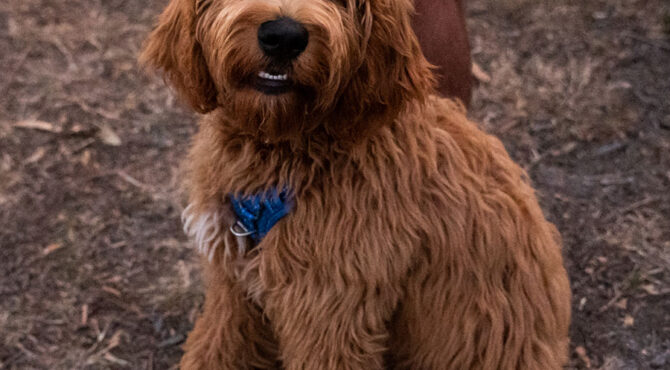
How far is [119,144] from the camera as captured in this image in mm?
4332

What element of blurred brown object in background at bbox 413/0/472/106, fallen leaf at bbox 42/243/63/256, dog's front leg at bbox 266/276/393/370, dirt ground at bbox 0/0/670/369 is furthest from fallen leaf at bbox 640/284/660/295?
fallen leaf at bbox 42/243/63/256

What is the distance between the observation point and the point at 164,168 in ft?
13.9

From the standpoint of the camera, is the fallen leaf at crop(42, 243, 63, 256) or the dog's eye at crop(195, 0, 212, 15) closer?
the dog's eye at crop(195, 0, 212, 15)

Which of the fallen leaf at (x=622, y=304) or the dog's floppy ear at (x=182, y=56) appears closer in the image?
the dog's floppy ear at (x=182, y=56)

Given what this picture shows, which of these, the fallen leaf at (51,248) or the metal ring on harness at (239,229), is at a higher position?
the metal ring on harness at (239,229)

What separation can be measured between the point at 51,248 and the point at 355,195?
1977 millimetres

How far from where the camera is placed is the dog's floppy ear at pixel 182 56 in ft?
7.45

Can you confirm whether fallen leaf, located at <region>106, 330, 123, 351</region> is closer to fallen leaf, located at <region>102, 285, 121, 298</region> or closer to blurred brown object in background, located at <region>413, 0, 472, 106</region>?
fallen leaf, located at <region>102, 285, 121, 298</region>

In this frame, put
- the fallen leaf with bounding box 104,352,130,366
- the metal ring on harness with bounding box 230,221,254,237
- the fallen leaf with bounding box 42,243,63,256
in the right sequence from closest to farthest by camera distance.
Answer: the metal ring on harness with bounding box 230,221,254,237 → the fallen leaf with bounding box 104,352,130,366 → the fallen leaf with bounding box 42,243,63,256

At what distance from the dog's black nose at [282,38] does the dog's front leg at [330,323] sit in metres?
0.79

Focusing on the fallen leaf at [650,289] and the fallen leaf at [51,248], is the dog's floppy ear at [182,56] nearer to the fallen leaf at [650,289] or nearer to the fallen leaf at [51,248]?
the fallen leaf at [51,248]

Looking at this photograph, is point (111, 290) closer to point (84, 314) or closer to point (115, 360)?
point (84, 314)

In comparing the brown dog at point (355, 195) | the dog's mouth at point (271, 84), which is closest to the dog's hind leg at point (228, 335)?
the brown dog at point (355, 195)

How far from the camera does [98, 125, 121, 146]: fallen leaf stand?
14.2 ft
